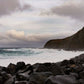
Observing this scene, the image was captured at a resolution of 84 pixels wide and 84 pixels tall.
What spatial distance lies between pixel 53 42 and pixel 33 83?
8410 centimetres

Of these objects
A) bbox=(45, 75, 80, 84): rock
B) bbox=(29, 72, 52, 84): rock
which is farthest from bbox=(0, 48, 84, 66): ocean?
bbox=(45, 75, 80, 84): rock

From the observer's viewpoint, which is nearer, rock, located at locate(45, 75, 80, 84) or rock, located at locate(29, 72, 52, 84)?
rock, located at locate(45, 75, 80, 84)

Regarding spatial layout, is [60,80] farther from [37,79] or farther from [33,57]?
[33,57]

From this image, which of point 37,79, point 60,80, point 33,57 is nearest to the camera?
point 60,80

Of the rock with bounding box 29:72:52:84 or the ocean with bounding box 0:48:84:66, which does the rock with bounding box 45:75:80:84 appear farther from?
the ocean with bounding box 0:48:84:66

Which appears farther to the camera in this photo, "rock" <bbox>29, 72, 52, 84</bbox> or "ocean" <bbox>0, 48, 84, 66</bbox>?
"ocean" <bbox>0, 48, 84, 66</bbox>

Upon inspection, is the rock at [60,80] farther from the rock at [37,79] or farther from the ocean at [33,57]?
A: the ocean at [33,57]

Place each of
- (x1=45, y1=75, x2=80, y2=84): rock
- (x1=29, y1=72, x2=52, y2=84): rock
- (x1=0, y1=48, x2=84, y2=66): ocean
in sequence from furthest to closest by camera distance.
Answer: (x1=0, y1=48, x2=84, y2=66): ocean
(x1=29, y1=72, x2=52, y2=84): rock
(x1=45, y1=75, x2=80, y2=84): rock

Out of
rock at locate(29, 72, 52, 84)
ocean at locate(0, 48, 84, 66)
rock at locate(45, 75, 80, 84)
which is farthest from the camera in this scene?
ocean at locate(0, 48, 84, 66)

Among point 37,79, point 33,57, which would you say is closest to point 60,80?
point 37,79

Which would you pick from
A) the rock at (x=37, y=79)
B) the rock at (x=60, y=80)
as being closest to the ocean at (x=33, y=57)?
the rock at (x=37, y=79)

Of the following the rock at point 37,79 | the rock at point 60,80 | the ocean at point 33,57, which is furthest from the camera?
the ocean at point 33,57

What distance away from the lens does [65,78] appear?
16.5 ft

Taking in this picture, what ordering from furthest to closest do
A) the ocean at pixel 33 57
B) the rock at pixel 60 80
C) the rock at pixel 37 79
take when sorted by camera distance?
the ocean at pixel 33 57 → the rock at pixel 37 79 → the rock at pixel 60 80
